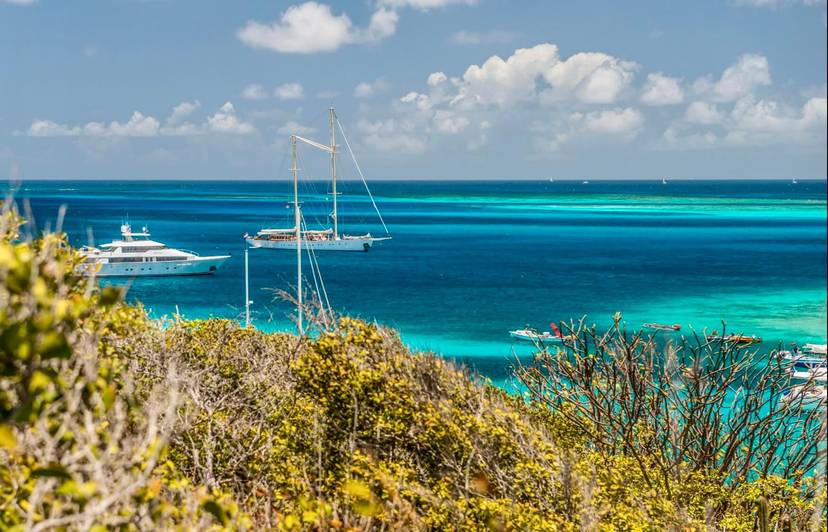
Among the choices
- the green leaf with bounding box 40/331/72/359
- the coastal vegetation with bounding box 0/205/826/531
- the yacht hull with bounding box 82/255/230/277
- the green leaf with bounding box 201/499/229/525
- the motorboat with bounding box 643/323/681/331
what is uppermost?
the green leaf with bounding box 40/331/72/359

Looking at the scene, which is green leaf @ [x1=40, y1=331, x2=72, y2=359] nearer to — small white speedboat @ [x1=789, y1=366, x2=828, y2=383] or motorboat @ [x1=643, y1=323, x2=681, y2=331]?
small white speedboat @ [x1=789, y1=366, x2=828, y2=383]

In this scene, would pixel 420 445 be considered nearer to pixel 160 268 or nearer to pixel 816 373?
pixel 816 373

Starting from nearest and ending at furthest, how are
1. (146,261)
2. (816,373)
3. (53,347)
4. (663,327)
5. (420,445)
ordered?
1. (53,347)
2. (420,445)
3. (816,373)
4. (663,327)
5. (146,261)

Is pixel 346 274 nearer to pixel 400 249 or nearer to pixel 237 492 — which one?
pixel 400 249

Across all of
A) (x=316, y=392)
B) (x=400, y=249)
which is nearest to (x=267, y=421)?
(x=316, y=392)

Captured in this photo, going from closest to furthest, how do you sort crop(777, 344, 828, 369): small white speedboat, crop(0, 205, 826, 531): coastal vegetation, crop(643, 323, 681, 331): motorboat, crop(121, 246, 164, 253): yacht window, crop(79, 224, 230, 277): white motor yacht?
crop(777, 344, 828, 369): small white speedboat → crop(0, 205, 826, 531): coastal vegetation → crop(643, 323, 681, 331): motorboat → crop(79, 224, 230, 277): white motor yacht → crop(121, 246, 164, 253): yacht window

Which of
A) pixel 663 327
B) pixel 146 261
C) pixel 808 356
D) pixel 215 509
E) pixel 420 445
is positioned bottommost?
pixel 663 327

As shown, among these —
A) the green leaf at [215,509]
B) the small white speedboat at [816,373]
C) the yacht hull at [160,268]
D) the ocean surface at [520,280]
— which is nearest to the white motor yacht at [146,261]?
the yacht hull at [160,268]

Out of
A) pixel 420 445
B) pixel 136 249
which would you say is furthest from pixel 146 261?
pixel 420 445

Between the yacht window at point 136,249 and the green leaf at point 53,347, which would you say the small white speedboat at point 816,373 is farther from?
the yacht window at point 136,249

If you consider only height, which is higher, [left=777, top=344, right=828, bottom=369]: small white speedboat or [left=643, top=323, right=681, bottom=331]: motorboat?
[left=777, top=344, right=828, bottom=369]: small white speedboat

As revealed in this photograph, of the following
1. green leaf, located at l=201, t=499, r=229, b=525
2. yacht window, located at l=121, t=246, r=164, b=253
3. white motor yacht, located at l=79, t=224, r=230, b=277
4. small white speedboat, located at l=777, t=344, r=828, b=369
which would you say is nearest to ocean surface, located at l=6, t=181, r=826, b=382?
white motor yacht, located at l=79, t=224, r=230, b=277

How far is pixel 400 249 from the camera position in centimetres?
9850

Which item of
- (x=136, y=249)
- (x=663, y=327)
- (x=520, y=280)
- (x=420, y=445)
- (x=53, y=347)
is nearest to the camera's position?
(x=53, y=347)
